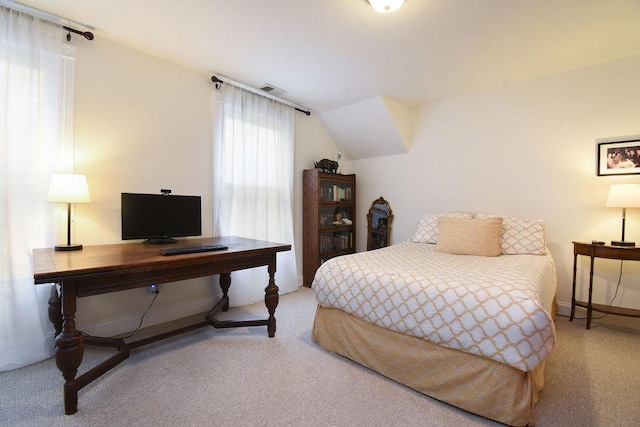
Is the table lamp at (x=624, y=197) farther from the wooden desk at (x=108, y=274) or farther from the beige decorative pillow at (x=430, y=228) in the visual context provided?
the wooden desk at (x=108, y=274)

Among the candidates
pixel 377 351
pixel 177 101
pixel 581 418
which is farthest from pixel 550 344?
pixel 177 101

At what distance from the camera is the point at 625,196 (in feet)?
7.53

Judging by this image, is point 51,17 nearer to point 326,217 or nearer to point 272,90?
point 272,90

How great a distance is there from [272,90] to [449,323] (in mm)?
2811

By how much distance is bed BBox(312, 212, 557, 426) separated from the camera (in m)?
1.32

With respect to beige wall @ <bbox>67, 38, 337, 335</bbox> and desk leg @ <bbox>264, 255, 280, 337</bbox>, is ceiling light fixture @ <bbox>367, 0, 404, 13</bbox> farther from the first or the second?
A: desk leg @ <bbox>264, 255, 280, 337</bbox>

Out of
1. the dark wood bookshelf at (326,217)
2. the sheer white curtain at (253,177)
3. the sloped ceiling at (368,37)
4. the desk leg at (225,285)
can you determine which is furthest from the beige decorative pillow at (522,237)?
the desk leg at (225,285)

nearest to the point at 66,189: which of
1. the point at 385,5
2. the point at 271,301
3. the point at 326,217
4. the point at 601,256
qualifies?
the point at 271,301

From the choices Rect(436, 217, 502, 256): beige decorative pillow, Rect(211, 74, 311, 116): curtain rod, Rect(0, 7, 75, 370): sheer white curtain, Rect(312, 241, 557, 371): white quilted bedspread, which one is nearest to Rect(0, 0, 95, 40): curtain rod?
Rect(0, 7, 75, 370): sheer white curtain

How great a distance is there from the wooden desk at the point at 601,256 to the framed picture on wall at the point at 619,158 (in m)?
0.72

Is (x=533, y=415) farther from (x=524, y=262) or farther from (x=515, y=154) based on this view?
(x=515, y=154)

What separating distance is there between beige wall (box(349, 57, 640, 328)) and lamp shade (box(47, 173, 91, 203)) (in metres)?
3.42

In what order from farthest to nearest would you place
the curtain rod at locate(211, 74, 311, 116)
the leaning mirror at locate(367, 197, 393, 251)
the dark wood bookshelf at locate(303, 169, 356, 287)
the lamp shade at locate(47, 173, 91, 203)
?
the leaning mirror at locate(367, 197, 393, 251) < the dark wood bookshelf at locate(303, 169, 356, 287) < the curtain rod at locate(211, 74, 311, 116) < the lamp shade at locate(47, 173, 91, 203)

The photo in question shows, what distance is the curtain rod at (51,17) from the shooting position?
5.93 ft
